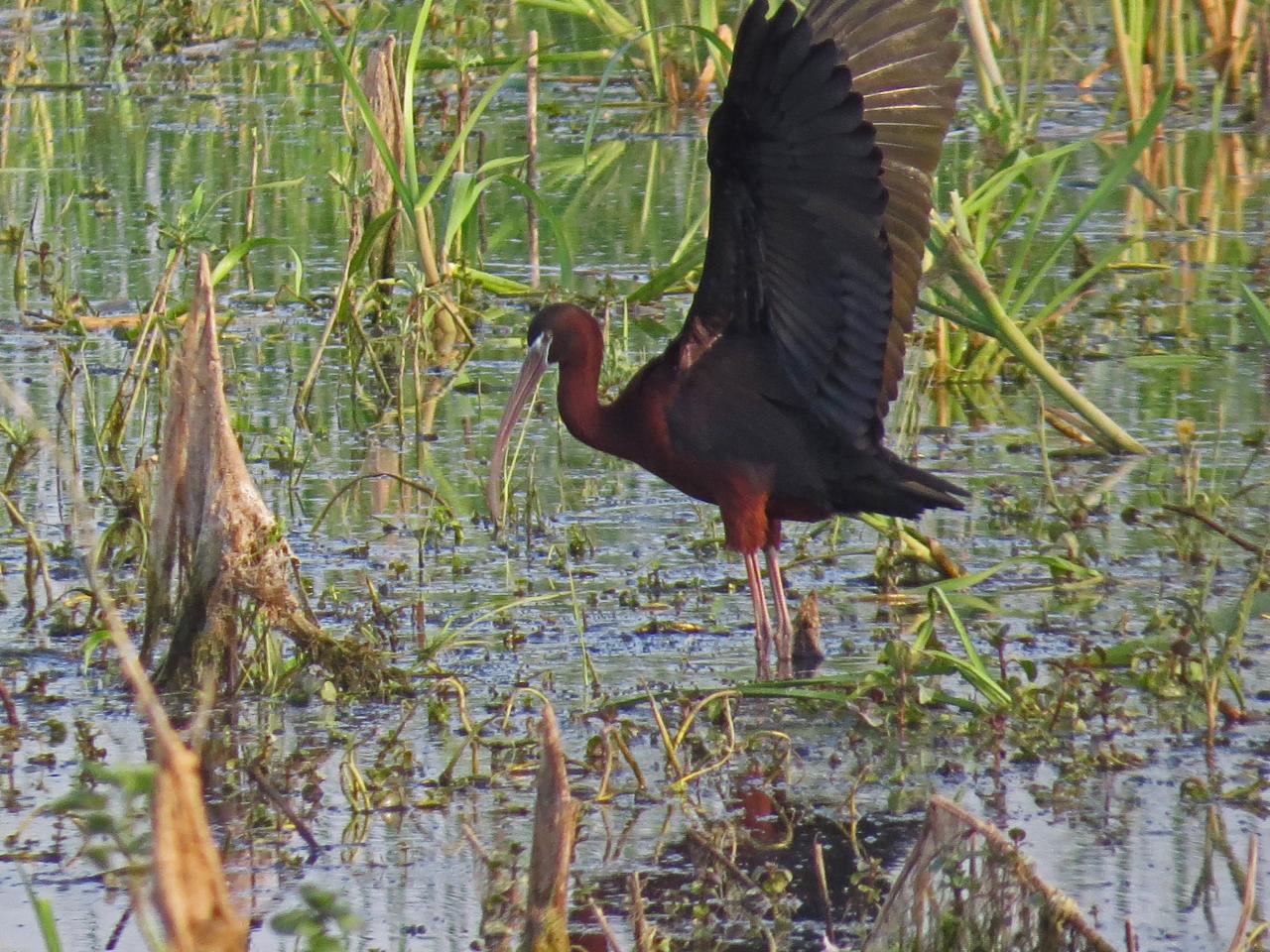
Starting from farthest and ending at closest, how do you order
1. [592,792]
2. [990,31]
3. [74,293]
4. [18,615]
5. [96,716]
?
[990,31]
[74,293]
[18,615]
[96,716]
[592,792]

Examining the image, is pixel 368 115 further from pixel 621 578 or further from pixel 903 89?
pixel 903 89

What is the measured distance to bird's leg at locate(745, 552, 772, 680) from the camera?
16.6ft

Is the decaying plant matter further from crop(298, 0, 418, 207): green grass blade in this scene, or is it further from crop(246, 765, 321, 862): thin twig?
crop(298, 0, 418, 207): green grass blade

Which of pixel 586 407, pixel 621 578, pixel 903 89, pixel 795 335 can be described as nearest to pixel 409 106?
pixel 586 407

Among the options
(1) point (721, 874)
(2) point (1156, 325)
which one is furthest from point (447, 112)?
(1) point (721, 874)

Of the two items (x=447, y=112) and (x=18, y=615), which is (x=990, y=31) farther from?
(x=18, y=615)

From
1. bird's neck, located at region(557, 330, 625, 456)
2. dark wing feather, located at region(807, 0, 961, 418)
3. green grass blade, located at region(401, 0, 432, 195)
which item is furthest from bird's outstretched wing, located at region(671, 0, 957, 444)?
green grass blade, located at region(401, 0, 432, 195)

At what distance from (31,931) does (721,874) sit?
1.14 metres

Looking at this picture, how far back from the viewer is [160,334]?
6461 mm

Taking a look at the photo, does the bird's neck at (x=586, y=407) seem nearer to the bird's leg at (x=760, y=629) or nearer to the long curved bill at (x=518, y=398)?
the long curved bill at (x=518, y=398)

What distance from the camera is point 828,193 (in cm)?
491

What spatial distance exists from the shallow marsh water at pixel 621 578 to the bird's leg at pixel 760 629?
9 centimetres

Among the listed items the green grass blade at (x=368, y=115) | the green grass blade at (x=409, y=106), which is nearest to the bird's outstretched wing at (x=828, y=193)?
the green grass blade at (x=368, y=115)

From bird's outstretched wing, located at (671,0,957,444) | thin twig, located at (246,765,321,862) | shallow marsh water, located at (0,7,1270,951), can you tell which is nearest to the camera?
thin twig, located at (246,765,321,862)
